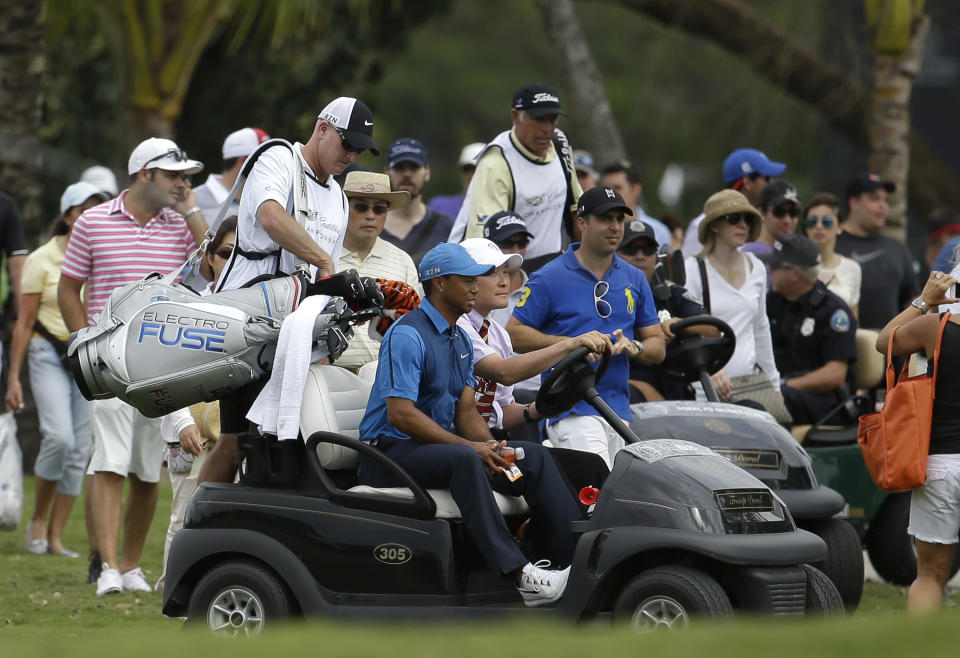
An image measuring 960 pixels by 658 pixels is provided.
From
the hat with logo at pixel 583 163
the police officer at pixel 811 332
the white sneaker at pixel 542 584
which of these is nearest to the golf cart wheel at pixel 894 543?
the police officer at pixel 811 332

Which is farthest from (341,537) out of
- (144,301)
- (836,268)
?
(836,268)

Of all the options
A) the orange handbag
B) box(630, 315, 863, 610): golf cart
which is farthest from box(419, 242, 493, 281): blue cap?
the orange handbag

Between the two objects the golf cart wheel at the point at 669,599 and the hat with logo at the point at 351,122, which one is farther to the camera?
the hat with logo at the point at 351,122

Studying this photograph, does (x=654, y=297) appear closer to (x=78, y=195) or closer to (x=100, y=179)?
(x=78, y=195)

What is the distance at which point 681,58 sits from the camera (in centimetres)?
2988

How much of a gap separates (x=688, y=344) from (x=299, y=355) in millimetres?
2451

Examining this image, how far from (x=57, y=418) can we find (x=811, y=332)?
439 cm

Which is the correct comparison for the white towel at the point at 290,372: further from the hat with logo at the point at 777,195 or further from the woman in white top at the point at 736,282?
the hat with logo at the point at 777,195

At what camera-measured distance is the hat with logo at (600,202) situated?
6.98 metres

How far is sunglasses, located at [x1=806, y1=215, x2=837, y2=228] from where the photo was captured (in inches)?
389

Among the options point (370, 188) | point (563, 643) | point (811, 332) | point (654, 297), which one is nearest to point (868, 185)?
point (811, 332)

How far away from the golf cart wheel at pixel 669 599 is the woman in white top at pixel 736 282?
9.46ft

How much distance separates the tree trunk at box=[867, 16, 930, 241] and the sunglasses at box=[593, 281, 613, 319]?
6.92 meters

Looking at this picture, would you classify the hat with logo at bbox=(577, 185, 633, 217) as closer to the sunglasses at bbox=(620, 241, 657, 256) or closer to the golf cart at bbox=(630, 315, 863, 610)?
the golf cart at bbox=(630, 315, 863, 610)
